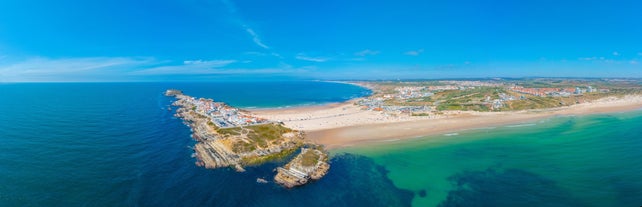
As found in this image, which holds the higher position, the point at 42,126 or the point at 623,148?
the point at 42,126

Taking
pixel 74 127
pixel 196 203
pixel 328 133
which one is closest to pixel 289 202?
pixel 196 203

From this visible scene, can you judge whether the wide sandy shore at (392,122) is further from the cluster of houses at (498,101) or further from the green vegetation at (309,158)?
the green vegetation at (309,158)

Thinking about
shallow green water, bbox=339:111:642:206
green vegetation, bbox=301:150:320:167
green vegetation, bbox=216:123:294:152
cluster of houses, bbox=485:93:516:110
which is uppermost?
cluster of houses, bbox=485:93:516:110

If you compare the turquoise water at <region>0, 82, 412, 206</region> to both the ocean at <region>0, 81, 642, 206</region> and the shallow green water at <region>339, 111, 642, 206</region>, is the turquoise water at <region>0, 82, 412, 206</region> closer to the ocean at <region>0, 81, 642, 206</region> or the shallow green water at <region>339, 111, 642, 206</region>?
the ocean at <region>0, 81, 642, 206</region>

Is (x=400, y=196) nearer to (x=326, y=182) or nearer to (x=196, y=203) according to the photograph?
(x=326, y=182)

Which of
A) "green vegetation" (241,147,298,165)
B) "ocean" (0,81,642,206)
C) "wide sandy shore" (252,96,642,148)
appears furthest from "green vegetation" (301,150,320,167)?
"wide sandy shore" (252,96,642,148)

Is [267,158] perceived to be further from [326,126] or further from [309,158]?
[326,126]
